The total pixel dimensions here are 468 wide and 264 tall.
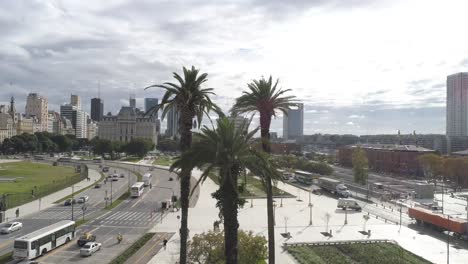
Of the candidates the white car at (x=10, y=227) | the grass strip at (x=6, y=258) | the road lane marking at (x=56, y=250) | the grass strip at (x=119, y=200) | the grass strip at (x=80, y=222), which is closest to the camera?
the grass strip at (x=6, y=258)

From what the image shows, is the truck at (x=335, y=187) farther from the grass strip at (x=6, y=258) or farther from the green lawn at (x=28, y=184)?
the grass strip at (x=6, y=258)

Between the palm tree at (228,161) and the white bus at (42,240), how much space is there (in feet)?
86.0

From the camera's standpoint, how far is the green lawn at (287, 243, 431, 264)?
40.0 metres

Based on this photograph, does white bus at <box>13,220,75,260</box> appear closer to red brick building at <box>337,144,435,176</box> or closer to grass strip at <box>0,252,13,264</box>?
grass strip at <box>0,252,13,264</box>

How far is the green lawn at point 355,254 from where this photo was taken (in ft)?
131

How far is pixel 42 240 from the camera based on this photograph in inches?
1626

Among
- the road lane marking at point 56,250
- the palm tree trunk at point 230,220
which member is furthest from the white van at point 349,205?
the palm tree trunk at point 230,220

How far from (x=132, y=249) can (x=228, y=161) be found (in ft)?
91.8

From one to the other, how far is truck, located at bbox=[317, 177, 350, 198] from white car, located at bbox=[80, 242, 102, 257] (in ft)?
190

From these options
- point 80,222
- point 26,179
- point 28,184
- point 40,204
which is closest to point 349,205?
point 80,222

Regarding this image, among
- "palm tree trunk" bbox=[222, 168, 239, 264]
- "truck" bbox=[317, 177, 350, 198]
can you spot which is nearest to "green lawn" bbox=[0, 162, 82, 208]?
"palm tree trunk" bbox=[222, 168, 239, 264]

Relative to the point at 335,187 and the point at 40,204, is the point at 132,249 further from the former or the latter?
the point at 335,187

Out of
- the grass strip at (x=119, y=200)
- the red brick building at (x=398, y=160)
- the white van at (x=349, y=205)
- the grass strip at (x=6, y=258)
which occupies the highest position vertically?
the red brick building at (x=398, y=160)

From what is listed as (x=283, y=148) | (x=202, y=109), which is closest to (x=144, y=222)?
(x=202, y=109)
